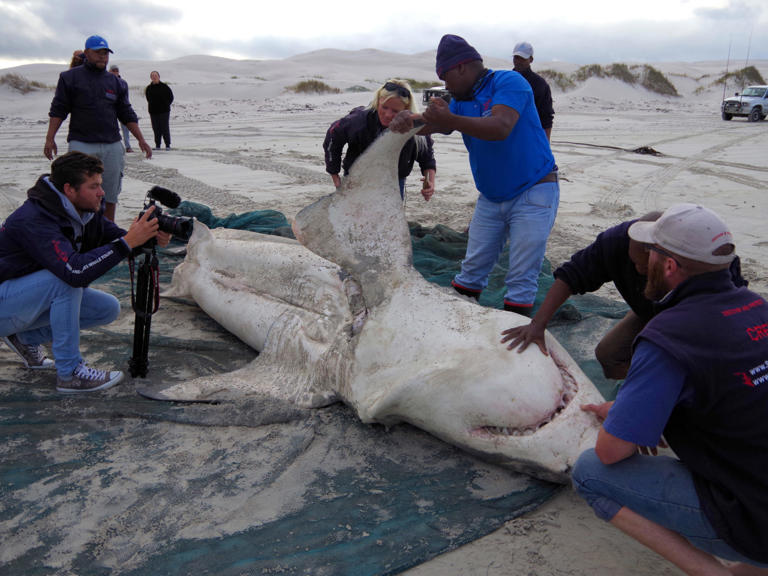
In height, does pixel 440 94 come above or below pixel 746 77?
below

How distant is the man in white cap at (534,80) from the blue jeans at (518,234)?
275 cm

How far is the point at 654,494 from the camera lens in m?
1.95

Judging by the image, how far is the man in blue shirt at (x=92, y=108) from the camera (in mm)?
5406

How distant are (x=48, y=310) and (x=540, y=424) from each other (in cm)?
274

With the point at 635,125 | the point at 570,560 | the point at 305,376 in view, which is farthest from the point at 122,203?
the point at 635,125

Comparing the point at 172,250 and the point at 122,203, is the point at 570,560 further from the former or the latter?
the point at 122,203

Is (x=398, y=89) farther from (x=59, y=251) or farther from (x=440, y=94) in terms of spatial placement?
(x=59, y=251)

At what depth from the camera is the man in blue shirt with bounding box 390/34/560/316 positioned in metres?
3.35

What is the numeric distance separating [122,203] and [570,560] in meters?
7.40

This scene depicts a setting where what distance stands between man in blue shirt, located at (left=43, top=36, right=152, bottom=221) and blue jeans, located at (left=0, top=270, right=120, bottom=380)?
262cm

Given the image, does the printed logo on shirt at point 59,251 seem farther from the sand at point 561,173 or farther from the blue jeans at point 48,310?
the sand at point 561,173

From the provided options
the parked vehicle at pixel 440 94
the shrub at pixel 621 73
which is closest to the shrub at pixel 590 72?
the shrub at pixel 621 73

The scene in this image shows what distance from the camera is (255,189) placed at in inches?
353

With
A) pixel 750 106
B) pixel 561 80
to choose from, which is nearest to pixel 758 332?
pixel 750 106
